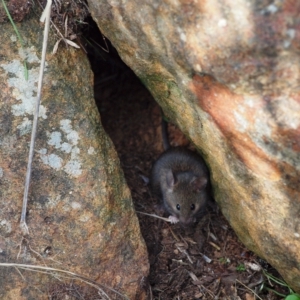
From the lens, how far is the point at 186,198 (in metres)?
5.61

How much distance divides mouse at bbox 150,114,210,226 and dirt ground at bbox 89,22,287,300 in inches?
6.1

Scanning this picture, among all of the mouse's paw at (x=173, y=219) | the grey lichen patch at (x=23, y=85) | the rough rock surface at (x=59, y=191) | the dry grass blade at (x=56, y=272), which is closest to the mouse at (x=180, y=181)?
the mouse's paw at (x=173, y=219)

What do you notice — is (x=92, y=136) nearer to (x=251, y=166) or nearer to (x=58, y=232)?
(x=58, y=232)

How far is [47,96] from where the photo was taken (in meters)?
3.94

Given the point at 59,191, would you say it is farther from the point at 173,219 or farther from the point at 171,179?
the point at 171,179

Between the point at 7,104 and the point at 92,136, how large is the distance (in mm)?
678

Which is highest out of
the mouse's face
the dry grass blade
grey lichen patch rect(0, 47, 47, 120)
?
grey lichen patch rect(0, 47, 47, 120)

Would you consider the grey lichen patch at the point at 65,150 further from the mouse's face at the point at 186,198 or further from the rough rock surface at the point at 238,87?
the mouse's face at the point at 186,198

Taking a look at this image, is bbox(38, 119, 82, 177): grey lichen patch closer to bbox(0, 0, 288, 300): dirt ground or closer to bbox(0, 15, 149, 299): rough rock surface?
bbox(0, 15, 149, 299): rough rock surface

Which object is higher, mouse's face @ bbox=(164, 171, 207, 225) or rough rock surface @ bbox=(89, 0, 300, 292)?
rough rock surface @ bbox=(89, 0, 300, 292)

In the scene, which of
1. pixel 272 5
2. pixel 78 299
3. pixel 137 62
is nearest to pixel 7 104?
pixel 137 62

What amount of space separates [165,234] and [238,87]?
208cm

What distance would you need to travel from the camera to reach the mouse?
5387 millimetres

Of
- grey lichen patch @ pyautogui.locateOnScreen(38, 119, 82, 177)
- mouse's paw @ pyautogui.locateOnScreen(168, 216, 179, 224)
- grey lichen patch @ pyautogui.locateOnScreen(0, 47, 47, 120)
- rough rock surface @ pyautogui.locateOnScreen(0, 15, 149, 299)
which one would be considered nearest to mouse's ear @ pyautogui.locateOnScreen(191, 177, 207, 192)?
mouse's paw @ pyautogui.locateOnScreen(168, 216, 179, 224)
